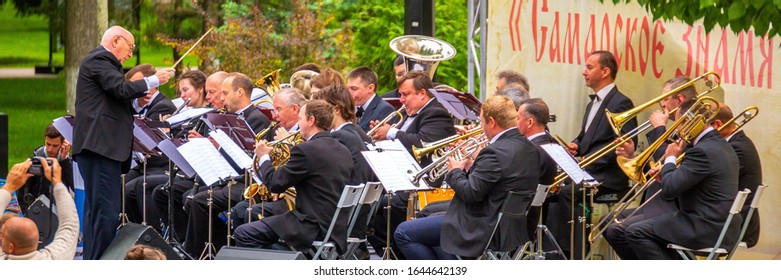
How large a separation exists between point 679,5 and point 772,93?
8.04ft

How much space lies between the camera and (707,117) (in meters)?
8.62

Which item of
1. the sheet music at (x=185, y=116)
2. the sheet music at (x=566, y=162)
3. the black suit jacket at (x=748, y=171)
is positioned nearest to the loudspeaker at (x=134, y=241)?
the sheet music at (x=185, y=116)

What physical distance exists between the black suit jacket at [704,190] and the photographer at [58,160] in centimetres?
535

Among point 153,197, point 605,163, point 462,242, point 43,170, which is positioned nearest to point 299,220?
point 462,242

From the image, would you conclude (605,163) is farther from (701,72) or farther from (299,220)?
(299,220)

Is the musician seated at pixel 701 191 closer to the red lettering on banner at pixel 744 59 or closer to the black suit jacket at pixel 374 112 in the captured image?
the red lettering on banner at pixel 744 59

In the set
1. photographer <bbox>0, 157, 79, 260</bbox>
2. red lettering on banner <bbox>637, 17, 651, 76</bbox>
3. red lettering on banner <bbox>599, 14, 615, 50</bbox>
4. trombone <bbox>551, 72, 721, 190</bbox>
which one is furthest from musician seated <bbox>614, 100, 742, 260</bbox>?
photographer <bbox>0, 157, 79, 260</bbox>

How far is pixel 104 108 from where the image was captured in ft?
32.6

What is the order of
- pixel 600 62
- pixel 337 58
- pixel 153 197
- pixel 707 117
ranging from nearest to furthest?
pixel 707 117, pixel 600 62, pixel 153 197, pixel 337 58

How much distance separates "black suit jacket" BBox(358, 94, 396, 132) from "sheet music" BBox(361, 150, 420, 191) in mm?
2322

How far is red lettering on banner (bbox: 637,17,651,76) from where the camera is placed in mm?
10867

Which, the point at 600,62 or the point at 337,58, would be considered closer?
the point at 600,62

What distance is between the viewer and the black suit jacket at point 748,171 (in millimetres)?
8938

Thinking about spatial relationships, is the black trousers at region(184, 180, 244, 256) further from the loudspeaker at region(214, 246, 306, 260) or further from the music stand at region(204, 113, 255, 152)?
the loudspeaker at region(214, 246, 306, 260)
